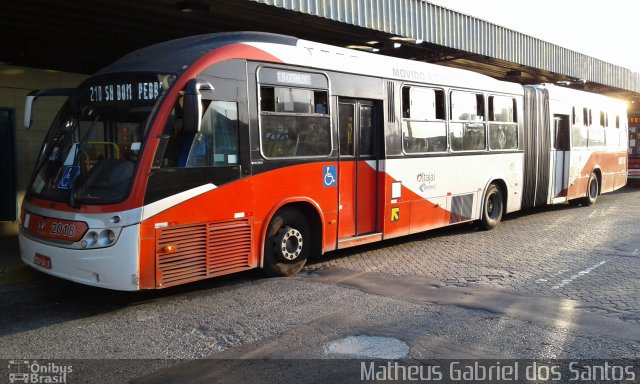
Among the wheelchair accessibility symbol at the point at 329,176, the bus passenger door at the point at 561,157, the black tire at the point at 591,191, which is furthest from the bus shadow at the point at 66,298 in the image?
the black tire at the point at 591,191

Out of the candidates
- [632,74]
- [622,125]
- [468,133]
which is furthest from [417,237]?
[632,74]

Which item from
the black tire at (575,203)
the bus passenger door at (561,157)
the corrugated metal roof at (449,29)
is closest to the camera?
the corrugated metal roof at (449,29)

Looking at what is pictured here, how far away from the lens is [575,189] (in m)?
14.7

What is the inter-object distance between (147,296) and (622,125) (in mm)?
16863

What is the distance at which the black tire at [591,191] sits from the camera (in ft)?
51.3

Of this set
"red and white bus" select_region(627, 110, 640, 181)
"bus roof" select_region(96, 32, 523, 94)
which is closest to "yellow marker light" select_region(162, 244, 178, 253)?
"bus roof" select_region(96, 32, 523, 94)

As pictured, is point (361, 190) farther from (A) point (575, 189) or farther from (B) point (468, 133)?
(A) point (575, 189)

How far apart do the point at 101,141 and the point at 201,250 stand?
163 centimetres

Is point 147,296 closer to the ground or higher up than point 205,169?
closer to the ground

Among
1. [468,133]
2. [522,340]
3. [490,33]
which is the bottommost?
[522,340]

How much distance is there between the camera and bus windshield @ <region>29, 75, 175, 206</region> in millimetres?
5750

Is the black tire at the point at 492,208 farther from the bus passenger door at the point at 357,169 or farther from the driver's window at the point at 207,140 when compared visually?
the driver's window at the point at 207,140

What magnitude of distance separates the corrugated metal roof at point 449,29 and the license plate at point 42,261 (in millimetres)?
4944

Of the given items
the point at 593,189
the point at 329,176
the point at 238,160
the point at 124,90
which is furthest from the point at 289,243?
the point at 593,189
